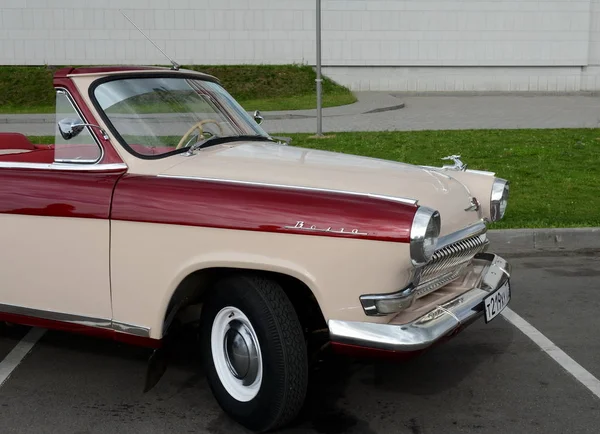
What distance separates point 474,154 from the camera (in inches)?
418

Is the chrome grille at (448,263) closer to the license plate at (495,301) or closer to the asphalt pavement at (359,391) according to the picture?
the license plate at (495,301)

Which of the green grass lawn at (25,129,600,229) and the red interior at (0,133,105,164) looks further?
the green grass lawn at (25,129,600,229)

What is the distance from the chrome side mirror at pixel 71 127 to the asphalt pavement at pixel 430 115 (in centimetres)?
989

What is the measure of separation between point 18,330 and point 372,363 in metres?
2.36

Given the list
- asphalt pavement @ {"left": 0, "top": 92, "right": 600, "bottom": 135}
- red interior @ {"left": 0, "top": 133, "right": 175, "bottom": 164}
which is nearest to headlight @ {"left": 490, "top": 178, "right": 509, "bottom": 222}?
red interior @ {"left": 0, "top": 133, "right": 175, "bottom": 164}

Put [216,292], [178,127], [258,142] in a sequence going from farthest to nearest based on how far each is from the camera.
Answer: [258,142] < [178,127] < [216,292]

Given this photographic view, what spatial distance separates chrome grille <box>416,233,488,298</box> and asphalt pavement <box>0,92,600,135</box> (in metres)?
9.97

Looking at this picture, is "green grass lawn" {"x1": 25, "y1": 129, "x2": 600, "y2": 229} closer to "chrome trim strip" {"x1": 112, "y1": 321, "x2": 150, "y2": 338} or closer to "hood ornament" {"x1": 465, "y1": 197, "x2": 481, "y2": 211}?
"hood ornament" {"x1": 465, "y1": 197, "x2": 481, "y2": 211}

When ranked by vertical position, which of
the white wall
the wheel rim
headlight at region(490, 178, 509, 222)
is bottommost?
the wheel rim

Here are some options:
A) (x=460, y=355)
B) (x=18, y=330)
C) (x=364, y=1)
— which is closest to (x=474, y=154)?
(x=460, y=355)

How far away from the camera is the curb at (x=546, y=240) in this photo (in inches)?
285

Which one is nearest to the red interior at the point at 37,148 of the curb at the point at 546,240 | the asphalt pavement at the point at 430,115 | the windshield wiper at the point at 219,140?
the windshield wiper at the point at 219,140

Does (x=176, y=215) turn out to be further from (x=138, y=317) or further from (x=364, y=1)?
(x=364, y=1)

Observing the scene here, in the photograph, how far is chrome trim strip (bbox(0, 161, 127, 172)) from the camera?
4.04m
